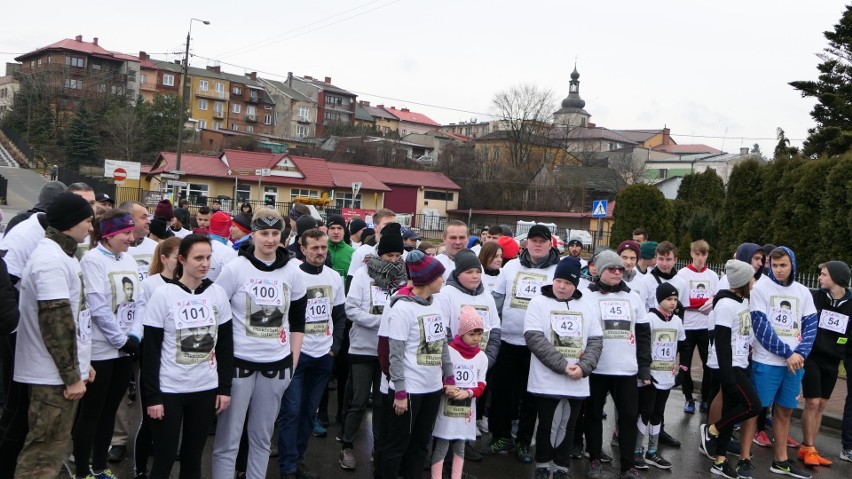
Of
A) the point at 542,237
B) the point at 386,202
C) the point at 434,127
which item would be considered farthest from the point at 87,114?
the point at 434,127

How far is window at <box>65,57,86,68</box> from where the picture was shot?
295 ft

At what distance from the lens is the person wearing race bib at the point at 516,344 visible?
727 cm

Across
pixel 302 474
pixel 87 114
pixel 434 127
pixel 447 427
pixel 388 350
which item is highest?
pixel 434 127

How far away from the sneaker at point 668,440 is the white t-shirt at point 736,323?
145 centimetres

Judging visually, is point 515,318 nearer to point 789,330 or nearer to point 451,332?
point 451,332

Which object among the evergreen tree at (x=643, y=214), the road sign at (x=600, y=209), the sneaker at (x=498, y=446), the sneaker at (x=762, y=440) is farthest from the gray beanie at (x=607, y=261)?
the evergreen tree at (x=643, y=214)

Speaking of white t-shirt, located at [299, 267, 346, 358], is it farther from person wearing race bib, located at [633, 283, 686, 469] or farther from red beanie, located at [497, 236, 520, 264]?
person wearing race bib, located at [633, 283, 686, 469]

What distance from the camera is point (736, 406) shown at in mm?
7012

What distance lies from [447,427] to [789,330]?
13.0 feet

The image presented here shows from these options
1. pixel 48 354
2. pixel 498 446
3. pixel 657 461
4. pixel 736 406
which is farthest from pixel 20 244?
pixel 736 406

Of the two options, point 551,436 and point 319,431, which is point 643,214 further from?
point 551,436

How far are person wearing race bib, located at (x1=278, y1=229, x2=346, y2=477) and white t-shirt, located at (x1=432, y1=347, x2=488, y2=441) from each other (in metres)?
1.20

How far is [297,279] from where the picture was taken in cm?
555

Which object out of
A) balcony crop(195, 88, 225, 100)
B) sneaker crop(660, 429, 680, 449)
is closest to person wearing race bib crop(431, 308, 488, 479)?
sneaker crop(660, 429, 680, 449)
